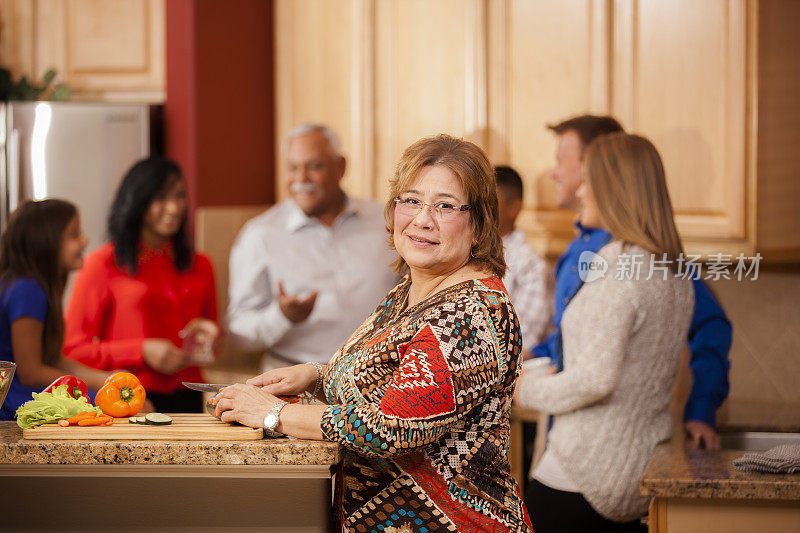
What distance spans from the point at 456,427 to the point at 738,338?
2.33m

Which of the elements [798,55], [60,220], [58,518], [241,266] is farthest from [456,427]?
[798,55]

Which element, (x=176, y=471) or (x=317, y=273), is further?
(x=317, y=273)

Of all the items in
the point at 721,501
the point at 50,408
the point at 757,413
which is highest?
the point at 50,408

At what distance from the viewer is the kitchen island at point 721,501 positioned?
1.97 metres


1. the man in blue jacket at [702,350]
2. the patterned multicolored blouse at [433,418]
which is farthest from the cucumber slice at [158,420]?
the man in blue jacket at [702,350]

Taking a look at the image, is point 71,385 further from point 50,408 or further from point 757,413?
point 757,413

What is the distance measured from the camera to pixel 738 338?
11.7 ft

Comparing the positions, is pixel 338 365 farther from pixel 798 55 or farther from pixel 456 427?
pixel 798 55

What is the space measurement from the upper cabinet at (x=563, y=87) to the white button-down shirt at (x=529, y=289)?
9.3 inches

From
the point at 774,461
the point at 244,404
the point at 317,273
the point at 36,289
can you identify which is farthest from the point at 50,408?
the point at 317,273

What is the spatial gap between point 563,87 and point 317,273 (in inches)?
43.8

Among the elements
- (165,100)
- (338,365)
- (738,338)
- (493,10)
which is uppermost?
(493,10)

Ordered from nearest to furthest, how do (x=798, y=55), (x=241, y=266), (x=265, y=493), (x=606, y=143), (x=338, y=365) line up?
1. (x=265, y=493)
2. (x=338, y=365)
3. (x=606, y=143)
4. (x=798, y=55)
5. (x=241, y=266)

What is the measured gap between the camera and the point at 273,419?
1541 mm
